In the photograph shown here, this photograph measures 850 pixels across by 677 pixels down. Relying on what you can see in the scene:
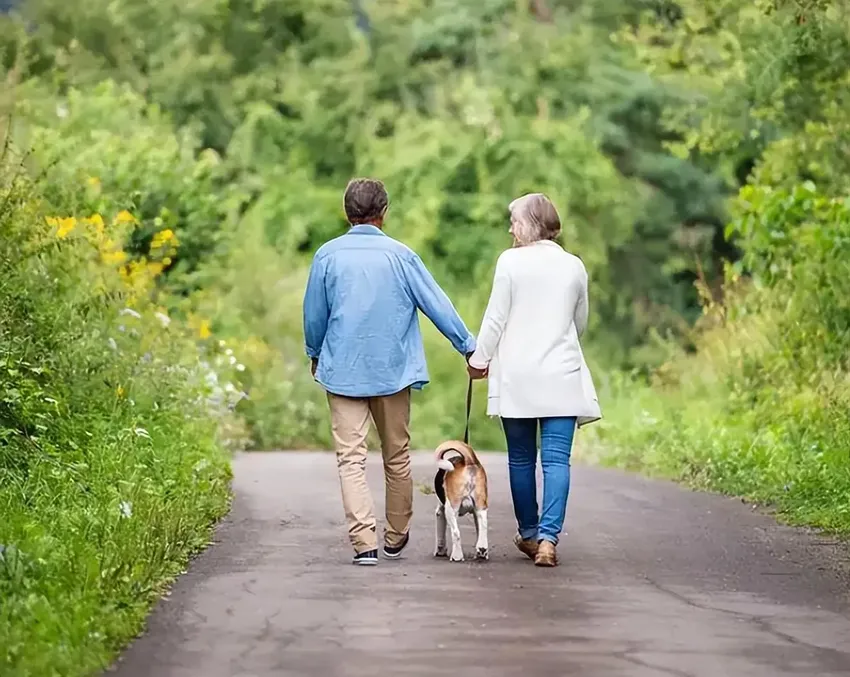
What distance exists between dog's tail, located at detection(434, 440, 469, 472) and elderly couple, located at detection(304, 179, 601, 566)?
230mm

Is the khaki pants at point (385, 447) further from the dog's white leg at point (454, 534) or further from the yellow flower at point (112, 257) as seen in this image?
the yellow flower at point (112, 257)

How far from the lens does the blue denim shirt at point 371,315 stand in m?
9.73

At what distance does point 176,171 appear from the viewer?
83.7 feet

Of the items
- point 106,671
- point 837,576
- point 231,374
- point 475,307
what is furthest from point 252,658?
point 475,307

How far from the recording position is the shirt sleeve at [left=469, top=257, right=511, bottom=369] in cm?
979

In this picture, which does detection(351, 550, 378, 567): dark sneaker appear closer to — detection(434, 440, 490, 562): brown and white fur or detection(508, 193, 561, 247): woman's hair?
detection(434, 440, 490, 562): brown and white fur

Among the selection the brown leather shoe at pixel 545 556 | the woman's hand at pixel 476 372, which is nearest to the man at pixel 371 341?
the woman's hand at pixel 476 372

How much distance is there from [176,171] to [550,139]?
1420cm

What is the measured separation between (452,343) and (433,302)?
0.26 meters

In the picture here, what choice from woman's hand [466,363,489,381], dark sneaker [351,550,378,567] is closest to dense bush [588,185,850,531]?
woman's hand [466,363,489,381]

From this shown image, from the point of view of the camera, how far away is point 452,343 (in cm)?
972

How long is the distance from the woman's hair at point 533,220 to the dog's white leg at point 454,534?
4.85 feet

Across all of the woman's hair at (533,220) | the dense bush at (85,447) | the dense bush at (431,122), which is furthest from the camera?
the dense bush at (431,122)

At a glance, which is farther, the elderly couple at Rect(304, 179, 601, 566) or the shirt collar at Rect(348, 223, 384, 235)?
the shirt collar at Rect(348, 223, 384, 235)
